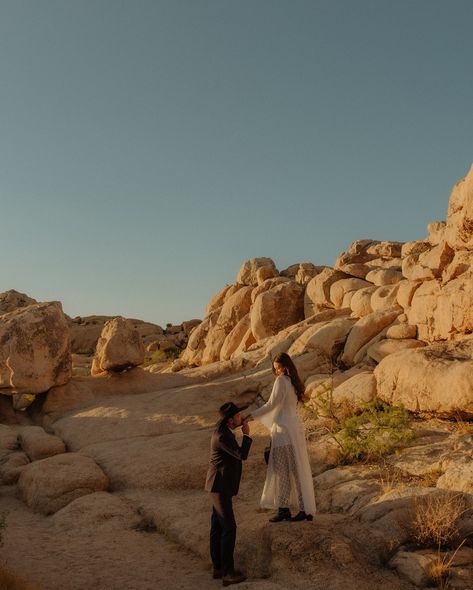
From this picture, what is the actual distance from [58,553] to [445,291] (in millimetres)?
12104

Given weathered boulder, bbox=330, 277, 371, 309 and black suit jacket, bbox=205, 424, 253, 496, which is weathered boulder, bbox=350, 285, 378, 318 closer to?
weathered boulder, bbox=330, 277, 371, 309

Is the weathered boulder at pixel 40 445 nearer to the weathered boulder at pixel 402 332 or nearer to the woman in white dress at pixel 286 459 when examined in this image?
the woman in white dress at pixel 286 459

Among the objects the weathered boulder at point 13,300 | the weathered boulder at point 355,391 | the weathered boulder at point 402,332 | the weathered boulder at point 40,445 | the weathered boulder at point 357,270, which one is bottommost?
the weathered boulder at point 40,445

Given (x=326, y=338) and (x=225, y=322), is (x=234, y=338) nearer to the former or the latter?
(x=225, y=322)

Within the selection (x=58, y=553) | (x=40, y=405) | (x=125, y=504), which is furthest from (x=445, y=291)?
(x=40, y=405)

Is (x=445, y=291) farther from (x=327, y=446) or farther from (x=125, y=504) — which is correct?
(x=125, y=504)

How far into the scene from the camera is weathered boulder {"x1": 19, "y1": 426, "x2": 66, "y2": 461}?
15.6m

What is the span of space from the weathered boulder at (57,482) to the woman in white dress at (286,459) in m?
5.80

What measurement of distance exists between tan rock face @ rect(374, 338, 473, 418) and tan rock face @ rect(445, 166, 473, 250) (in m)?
2.97

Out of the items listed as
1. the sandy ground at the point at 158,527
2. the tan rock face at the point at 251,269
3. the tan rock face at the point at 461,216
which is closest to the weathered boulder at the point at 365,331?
the tan rock face at the point at 461,216

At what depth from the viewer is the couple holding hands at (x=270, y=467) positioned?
777cm

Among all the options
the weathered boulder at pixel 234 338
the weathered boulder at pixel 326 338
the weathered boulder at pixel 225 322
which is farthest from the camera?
the weathered boulder at pixel 225 322

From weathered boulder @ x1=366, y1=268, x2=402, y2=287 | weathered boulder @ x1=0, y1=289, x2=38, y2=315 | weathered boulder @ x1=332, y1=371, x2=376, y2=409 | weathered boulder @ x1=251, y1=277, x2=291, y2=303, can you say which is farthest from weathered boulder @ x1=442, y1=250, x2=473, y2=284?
weathered boulder @ x1=0, y1=289, x2=38, y2=315

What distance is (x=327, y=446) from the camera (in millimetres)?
12516
